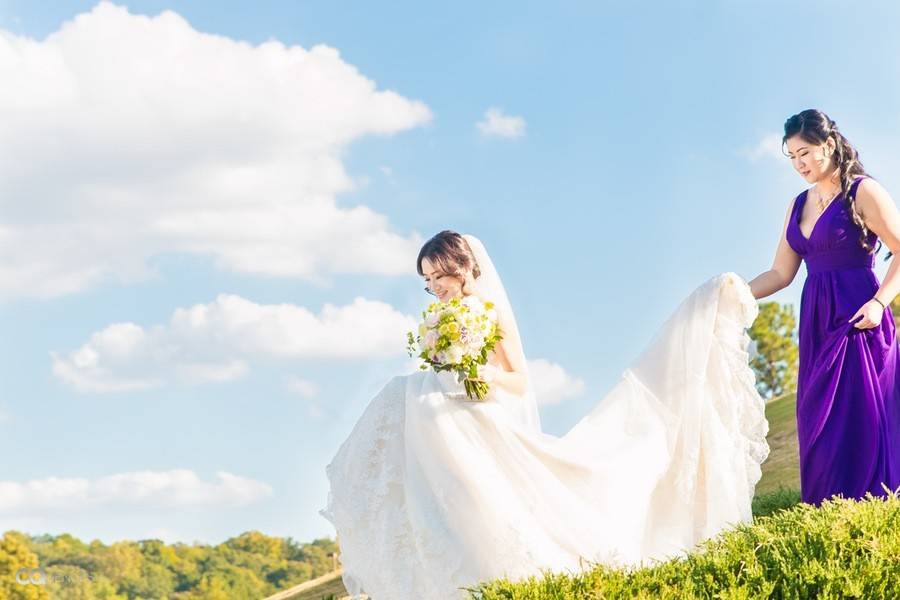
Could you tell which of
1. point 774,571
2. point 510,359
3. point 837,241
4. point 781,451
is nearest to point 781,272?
point 837,241

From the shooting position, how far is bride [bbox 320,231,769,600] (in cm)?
700

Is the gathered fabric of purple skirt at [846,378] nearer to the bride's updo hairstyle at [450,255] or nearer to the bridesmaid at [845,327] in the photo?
the bridesmaid at [845,327]

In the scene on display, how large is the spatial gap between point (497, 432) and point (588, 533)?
97 centimetres

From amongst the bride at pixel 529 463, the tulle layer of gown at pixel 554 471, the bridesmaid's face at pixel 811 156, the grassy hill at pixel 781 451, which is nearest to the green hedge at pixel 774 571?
the bride at pixel 529 463

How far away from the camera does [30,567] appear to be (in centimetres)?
3997

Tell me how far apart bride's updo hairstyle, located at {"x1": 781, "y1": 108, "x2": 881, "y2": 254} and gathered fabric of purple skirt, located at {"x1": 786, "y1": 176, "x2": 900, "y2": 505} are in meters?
0.06

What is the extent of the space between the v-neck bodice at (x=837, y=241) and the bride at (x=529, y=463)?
26.9 inches

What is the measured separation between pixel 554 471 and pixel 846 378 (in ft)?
8.63

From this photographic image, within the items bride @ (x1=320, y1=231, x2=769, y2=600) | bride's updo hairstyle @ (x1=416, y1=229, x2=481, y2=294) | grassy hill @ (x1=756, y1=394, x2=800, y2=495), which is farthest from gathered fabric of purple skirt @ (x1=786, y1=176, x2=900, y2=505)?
grassy hill @ (x1=756, y1=394, x2=800, y2=495)

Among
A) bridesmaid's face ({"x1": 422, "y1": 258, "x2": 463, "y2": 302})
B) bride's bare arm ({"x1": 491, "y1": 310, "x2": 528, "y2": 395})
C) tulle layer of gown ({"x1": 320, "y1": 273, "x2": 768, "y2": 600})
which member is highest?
bridesmaid's face ({"x1": 422, "y1": 258, "x2": 463, "y2": 302})

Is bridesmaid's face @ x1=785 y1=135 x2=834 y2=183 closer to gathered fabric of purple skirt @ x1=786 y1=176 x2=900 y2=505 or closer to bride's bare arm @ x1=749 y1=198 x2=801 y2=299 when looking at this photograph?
gathered fabric of purple skirt @ x1=786 y1=176 x2=900 y2=505

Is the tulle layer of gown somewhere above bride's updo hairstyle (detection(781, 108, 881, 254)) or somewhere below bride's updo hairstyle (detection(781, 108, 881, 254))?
below

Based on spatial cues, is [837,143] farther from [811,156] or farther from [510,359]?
[510,359]

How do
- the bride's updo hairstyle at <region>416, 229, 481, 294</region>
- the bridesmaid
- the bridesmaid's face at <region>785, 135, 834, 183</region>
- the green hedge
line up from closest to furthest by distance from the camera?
the green hedge, the bride's updo hairstyle at <region>416, 229, 481, 294</region>, the bridesmaid, the bridesmaid's face at <region>785, 135, 834, 183</region>
